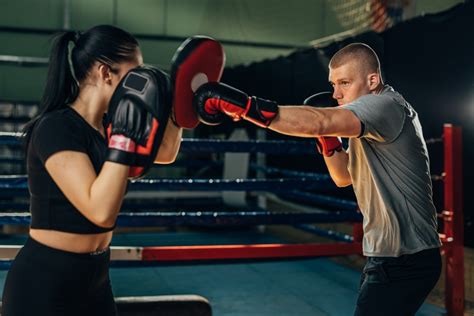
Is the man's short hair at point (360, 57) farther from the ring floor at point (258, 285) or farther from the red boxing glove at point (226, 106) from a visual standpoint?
the ring floor at point (258, 285)

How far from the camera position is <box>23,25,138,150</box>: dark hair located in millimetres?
1326

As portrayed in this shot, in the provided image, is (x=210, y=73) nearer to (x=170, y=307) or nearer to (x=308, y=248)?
(x=170, y=307)

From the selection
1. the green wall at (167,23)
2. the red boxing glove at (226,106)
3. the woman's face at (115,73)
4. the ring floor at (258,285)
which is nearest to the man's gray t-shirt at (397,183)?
the red boxing glove at (226,106)

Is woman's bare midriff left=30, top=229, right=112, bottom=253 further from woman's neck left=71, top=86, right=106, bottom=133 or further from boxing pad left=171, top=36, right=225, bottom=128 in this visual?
boxing pad left=171, top=36, right=225, bottom=128

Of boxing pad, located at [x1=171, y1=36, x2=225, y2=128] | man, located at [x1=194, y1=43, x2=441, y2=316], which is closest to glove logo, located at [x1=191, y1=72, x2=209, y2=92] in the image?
boxing pad, located at [x1=171, y1=36, x2=225, y2=128]

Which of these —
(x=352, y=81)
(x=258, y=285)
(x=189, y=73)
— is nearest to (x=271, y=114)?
(x=189, y=73)

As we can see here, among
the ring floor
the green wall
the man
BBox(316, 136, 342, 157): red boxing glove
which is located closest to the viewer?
the man

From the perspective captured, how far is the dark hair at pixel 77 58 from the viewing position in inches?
52.2

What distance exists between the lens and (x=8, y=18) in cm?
973

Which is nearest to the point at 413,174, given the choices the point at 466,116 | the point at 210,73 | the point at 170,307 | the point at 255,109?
the point at 255,109

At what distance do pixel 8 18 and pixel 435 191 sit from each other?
8204 millimetres

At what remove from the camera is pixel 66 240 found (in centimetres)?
128

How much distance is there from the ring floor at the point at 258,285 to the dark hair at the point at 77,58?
214 cm

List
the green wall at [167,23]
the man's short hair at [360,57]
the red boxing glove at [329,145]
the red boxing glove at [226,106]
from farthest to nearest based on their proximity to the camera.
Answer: the green wall at [167,23] < the red boxing glove at [329,145] < the man's short hair at [360,57] < the red boxing glove at [226,106]
